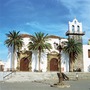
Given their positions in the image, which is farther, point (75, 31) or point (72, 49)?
point (75, 31)

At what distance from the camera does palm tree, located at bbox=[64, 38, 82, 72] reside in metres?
41.3

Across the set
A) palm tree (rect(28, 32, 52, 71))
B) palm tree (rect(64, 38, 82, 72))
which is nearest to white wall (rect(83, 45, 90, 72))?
palm tree (rect(64, 38, 82, 72))

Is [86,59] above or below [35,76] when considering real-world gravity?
above

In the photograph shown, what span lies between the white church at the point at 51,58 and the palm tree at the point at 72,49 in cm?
72

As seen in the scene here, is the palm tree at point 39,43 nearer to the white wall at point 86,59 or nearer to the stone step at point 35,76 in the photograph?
the white wall at point 86,59

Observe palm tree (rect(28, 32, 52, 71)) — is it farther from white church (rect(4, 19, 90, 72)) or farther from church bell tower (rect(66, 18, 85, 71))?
church bell tower (rect(66, 18, 85, 71))

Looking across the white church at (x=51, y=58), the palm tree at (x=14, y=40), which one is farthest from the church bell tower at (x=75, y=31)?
the palm tree at (x=14, y=40)

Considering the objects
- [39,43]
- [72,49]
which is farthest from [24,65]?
[72,49]

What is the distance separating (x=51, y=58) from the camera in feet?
141

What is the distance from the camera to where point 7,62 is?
4188cm

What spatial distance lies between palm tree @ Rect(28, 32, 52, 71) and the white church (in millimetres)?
1002

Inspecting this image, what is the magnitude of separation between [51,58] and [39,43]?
3925 mm

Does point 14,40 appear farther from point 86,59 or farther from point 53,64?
point 86,59

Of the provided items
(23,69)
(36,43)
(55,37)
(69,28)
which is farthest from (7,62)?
(69,28)
